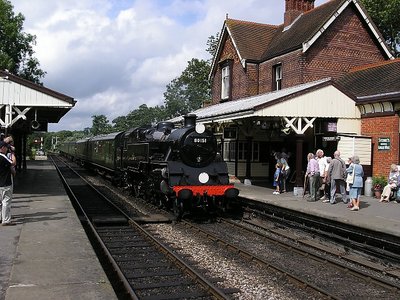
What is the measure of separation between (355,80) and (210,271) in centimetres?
1263

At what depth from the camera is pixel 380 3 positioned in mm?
29859

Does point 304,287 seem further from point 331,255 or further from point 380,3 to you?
point 380,3

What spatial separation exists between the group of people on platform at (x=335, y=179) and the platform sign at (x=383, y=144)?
1.94m

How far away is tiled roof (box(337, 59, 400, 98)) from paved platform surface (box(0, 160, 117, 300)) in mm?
10089

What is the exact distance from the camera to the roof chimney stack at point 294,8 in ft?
76.1

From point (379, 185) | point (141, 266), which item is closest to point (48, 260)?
point (141, 266)

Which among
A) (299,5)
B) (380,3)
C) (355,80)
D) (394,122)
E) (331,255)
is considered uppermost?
(380,3)

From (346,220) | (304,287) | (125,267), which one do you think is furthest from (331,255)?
(125,267)

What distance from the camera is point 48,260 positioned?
6293 mm

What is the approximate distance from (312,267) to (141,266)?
2876mm

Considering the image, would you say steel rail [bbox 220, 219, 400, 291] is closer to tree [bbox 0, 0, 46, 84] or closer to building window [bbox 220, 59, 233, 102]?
building window [bbox 220, 59, 233, 102]

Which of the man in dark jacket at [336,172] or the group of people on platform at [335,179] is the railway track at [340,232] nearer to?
the group of people on platform at [335,179]

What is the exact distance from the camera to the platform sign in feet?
46.5

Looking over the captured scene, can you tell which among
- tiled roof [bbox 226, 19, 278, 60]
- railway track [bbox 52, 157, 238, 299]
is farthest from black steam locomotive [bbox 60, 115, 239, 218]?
tiled roof [bbox 226, 19, 278, 60]
